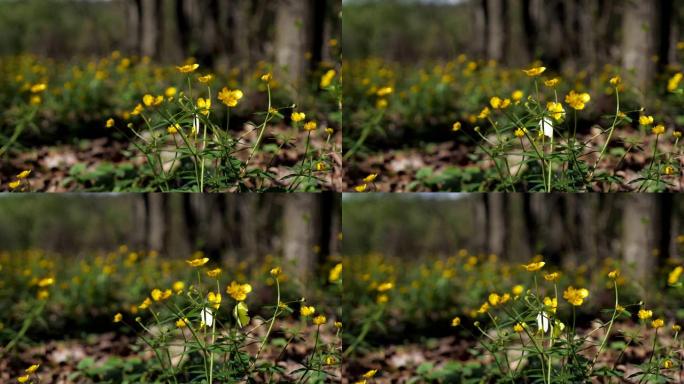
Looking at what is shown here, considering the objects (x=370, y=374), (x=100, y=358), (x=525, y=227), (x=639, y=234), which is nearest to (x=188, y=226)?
(x=100, y=358)

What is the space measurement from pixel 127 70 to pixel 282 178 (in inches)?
34.5

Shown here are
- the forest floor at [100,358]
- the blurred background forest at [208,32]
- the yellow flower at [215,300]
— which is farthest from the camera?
the blurred background forest at [208,32]

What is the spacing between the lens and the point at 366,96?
304cm

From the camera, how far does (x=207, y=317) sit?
8.70 feet

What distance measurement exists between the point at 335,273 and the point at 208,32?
1174 mm

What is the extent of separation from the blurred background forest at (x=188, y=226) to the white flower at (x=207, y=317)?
1.68 feet

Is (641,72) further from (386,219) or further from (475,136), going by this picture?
(386,219)

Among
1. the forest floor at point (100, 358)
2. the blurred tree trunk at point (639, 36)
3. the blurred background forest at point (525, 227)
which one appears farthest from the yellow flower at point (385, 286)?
the blurred tree trunk at point (639, 36)

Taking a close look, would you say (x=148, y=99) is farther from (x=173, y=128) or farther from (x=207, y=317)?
(x=207, y=317)

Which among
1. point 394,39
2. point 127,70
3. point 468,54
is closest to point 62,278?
point 127,70

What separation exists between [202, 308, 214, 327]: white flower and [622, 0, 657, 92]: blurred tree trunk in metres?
1.98

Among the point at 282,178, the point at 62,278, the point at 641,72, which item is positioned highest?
the point at 641,72

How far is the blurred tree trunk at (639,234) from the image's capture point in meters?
3.08

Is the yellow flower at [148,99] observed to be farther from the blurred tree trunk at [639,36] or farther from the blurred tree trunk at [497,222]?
the blurred tree trunk at [639,36]
